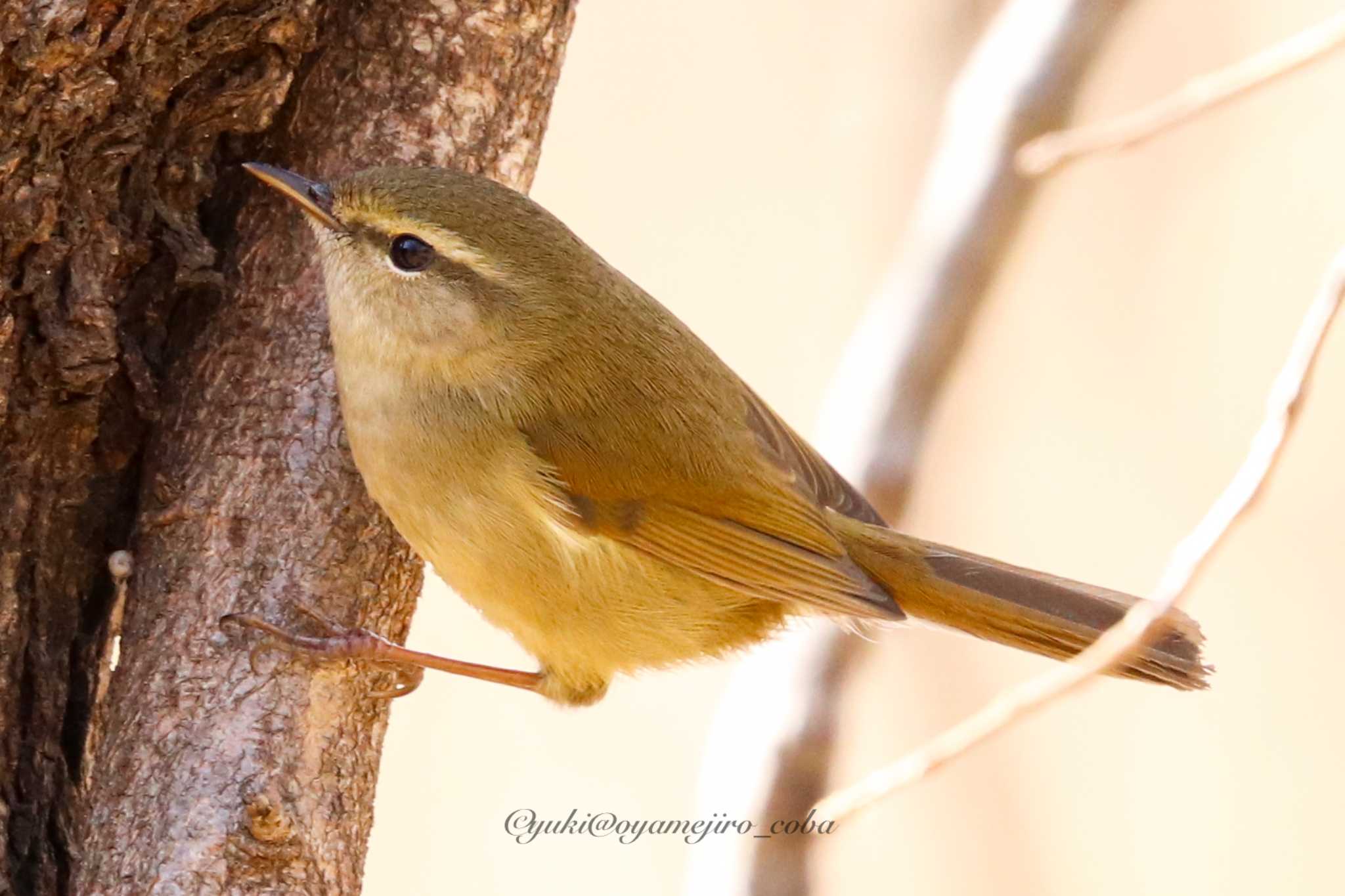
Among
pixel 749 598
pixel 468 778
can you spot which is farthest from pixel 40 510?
pixel 468 778

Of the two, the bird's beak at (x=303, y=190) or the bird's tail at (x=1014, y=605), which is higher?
the bird's beak at (x=303, y=190)

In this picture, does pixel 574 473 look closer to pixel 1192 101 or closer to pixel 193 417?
pixel 193 417

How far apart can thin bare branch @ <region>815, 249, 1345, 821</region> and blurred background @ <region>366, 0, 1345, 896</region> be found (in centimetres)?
295

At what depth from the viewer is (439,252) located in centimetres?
303

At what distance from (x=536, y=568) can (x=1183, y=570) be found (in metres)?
1.68

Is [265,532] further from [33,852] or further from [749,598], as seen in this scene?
[749,598]

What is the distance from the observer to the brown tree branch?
8.80 feet

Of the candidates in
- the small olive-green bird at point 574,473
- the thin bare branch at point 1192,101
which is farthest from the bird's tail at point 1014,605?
the thin bare branch at point 1192,101

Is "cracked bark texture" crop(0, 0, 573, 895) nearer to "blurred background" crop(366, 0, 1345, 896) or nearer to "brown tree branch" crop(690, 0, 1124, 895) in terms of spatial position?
"brown tree branch" crop(690, 0, 1124, 895)

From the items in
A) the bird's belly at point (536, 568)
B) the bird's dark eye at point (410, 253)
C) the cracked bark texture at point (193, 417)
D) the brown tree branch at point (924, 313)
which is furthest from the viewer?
the bird's dark eye at point (410, 253)

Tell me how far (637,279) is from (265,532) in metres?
3.07

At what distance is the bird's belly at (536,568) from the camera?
2873 millimetres

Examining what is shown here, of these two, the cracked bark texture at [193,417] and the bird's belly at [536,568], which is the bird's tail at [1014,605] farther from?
the cracked bark texture at [193,417]

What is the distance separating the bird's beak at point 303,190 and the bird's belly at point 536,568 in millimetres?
413
